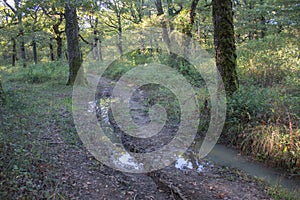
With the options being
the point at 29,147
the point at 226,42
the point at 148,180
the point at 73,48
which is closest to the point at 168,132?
the point at 148,180

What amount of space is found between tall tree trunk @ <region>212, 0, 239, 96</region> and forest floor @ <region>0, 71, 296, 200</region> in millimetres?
2543

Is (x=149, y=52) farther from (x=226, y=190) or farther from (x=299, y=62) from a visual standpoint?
(x=226, y=190)

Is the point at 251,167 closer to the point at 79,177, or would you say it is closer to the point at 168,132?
the point at 168,132

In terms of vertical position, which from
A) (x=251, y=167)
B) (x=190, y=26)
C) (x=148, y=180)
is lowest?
(x=251, y=167)

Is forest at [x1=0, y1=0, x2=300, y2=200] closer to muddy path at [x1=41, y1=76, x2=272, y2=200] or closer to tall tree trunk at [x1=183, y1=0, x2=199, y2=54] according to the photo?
muddy path at [x1=41, y1=76, x2=272, y2=200]

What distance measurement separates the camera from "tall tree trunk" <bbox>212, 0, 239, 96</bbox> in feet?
21.3

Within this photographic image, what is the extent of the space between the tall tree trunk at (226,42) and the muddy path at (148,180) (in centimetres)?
243

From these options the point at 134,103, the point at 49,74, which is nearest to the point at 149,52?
the point at 49,74

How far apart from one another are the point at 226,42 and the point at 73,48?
696 centimetres

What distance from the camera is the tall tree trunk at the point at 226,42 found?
21.3 feet

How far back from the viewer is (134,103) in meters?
9.09

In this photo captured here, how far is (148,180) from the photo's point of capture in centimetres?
407

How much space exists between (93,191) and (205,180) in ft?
6.02

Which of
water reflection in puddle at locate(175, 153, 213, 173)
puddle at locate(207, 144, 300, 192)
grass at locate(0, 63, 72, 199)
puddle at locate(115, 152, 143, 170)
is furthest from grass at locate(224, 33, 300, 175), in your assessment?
grass at locate(0, 63, 72, 199)
